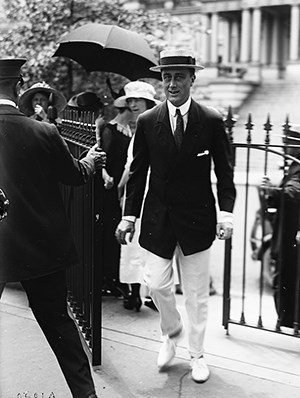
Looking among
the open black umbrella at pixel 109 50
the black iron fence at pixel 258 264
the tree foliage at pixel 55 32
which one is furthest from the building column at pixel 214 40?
the open black umbrella at pixel 109 50

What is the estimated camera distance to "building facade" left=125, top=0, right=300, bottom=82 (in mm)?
37312

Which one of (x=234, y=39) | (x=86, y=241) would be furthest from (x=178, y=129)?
(x=234, y=39)

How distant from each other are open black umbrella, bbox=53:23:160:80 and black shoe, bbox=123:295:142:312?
226cm

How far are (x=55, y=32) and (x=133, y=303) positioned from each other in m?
4.21

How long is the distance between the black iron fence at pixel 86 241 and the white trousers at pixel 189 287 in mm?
365

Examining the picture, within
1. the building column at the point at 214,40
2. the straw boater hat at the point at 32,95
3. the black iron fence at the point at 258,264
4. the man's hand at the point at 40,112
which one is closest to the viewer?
the black iron fence at the point at 258,264

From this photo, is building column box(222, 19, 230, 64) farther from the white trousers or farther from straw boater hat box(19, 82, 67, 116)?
the white trousers

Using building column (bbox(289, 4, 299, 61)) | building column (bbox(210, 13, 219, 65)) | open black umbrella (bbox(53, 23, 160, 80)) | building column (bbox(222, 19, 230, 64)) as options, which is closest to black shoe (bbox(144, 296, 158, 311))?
open black umbrella (bbox(53, 23, 160, 80))

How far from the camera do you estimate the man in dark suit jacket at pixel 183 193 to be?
393 centimetres

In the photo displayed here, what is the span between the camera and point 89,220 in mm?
4137

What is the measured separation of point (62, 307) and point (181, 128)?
138cm

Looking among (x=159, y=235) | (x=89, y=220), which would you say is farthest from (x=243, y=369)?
(x=89, y=220)

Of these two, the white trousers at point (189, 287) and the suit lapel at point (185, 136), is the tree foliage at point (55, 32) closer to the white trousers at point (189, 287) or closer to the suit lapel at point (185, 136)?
the suit lapel at point (185, 136)

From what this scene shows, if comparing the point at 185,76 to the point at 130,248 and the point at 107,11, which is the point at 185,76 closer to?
the point at 130,248
